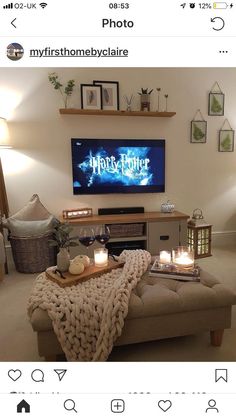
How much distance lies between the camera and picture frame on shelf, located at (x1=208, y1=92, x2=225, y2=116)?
2.97 m

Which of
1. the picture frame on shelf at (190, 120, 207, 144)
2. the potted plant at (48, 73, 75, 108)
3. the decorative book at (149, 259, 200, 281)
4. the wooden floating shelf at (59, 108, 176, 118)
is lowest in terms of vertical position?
the decorative book at (149, 259, 200, 281)

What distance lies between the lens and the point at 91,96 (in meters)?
2.69

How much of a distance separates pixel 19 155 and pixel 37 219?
2.35 feet

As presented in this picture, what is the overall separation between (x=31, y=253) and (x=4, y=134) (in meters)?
1.12

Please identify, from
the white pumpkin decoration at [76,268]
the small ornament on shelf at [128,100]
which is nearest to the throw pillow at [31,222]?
the white pumpkin decoration at [76,268]

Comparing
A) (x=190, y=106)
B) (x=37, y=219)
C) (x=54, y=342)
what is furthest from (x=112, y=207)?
(x=54, y=342)

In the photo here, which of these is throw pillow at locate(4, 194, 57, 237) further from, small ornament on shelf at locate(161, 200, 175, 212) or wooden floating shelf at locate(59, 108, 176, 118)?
small ornament on shelf at locate(161, 200, 175, 212)

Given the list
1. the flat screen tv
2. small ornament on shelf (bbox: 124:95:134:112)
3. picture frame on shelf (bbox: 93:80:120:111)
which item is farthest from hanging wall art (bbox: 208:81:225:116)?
picture frame on shelf (bbox: 93:80:120:111)

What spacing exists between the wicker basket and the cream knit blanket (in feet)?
3.80

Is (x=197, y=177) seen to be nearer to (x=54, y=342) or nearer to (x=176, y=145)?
(x=176, y=145)
